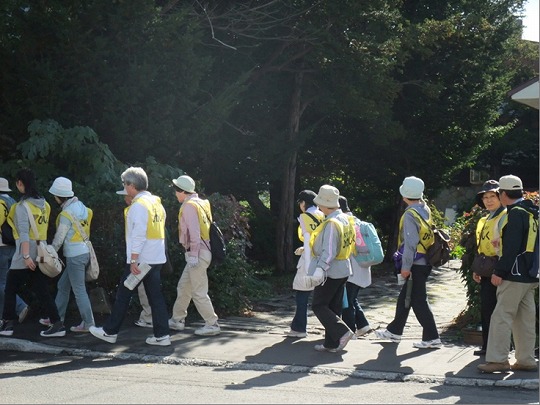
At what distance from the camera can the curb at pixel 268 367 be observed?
7.92 metres

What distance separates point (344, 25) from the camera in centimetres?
Result: 1714

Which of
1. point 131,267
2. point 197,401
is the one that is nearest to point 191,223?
point 131,267

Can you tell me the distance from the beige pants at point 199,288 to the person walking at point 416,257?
7.13ft

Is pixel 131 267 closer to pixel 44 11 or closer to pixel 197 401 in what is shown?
pixel 197 401

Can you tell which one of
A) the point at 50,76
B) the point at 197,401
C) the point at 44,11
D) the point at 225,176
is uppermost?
the point at 44,11

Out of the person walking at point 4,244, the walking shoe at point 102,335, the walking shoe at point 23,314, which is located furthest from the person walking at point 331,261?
the walking shoe at point 23,314

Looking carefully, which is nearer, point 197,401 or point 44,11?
point 197,401

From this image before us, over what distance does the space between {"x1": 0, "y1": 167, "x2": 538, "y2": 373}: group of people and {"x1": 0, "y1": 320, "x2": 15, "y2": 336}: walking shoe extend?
0.04ft

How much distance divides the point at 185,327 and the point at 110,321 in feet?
4.45

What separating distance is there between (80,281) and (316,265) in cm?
283

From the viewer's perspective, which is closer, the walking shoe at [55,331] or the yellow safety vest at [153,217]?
the yellow safety vest at [153,217]

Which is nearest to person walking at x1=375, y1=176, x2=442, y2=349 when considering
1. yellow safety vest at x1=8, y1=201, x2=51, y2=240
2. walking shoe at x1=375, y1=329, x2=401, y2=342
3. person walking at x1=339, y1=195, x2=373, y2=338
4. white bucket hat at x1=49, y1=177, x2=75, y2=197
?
walking shoe at x1=375, y1=329, x2=401, y2=342

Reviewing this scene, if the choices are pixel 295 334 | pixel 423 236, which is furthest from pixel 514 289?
pixel 295 334

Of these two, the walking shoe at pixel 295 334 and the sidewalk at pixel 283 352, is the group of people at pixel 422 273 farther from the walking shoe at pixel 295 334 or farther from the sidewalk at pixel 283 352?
the sidewalk at pixel 283 352
